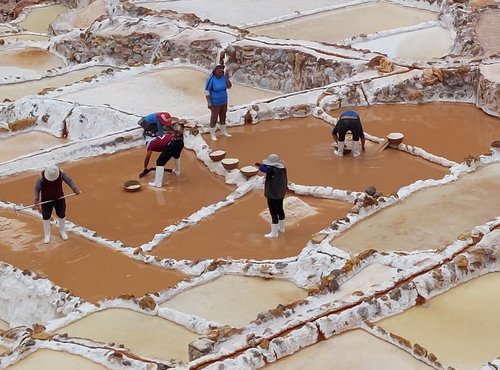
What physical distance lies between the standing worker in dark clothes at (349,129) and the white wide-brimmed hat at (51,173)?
454cm

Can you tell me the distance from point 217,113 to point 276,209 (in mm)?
4047

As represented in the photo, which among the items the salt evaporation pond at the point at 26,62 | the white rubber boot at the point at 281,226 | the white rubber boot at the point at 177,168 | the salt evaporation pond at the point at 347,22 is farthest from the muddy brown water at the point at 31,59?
the white rubber boot at the point at 281,226

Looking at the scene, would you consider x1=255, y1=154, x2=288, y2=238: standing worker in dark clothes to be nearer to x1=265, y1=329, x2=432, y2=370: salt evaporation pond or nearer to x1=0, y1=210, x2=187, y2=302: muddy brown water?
x1=0, y1=210, x2=187, y2=302: muddy brown water

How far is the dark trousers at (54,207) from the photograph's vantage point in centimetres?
1204

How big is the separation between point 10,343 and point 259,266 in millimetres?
3002

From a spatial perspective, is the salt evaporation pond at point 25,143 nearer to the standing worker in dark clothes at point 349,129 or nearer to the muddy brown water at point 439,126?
the muddy brown water at point 439,126

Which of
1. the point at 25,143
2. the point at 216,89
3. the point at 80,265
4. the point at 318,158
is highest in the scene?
the point at 216,89

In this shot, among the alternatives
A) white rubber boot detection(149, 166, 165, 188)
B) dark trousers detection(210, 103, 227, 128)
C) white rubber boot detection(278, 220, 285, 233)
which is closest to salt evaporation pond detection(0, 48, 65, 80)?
dark trousers detection(210, 103, 227, 128)

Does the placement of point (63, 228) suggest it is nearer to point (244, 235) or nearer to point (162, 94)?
point (244, 235)

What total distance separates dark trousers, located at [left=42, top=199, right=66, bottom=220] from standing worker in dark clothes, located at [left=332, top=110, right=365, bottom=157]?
4.49 meters

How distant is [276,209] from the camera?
11672 millimetres

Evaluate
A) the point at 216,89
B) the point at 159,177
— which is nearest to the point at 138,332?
the point at 159,177

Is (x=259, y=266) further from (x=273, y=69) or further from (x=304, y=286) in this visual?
(x=273, y=69)

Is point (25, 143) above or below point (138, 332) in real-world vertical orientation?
below
